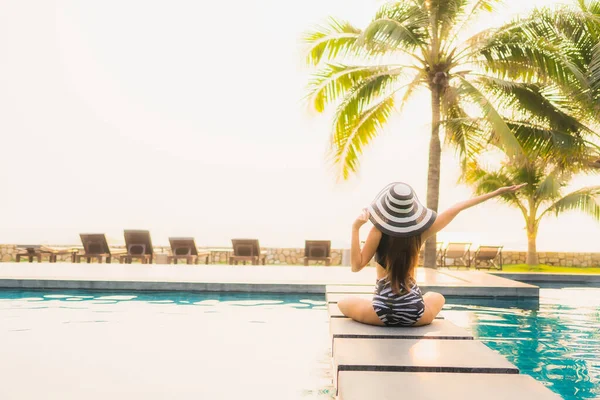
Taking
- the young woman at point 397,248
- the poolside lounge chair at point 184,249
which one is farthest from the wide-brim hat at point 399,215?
the poolside lounge chair at point 184,249

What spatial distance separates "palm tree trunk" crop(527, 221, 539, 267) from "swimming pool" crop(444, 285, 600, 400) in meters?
12.1

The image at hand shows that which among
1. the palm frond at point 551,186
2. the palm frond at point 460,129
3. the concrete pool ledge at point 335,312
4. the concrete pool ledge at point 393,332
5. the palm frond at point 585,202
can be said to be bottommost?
the concrete pool ledge at point 393,332

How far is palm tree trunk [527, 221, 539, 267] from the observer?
A: 2305 cm

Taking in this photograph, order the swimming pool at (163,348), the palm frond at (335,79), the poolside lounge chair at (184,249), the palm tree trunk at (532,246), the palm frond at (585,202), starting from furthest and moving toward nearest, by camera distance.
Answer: the palm tree trunk at (532,246) → the palm frond at (585,202) → the poolside lounge chair at (184,249) → the palm frond at (335,79) → the swimming pool at (163,348)

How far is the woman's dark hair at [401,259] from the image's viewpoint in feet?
12.8

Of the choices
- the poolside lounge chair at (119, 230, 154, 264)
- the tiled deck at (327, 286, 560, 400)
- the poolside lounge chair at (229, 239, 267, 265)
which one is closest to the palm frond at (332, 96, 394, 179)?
the poolside lounge chair at (229, 239, 267, 265)

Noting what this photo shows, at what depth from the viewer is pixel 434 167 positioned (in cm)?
1442

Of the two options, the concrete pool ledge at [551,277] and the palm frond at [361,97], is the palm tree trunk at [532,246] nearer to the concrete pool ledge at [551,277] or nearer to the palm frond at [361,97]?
the concrete pool ledge at [551,277]

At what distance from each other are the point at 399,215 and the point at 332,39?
1160 centimetres

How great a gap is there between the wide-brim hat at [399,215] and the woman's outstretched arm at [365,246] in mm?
57

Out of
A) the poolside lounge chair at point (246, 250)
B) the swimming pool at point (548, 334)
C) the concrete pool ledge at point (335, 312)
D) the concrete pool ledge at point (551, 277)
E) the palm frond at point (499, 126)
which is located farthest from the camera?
the poolside lounge chair at point (246, 250)

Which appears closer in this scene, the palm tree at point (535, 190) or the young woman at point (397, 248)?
the young woman at point (397, 248)

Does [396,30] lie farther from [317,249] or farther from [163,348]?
[163,348]

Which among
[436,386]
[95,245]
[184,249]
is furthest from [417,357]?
[95,245]
